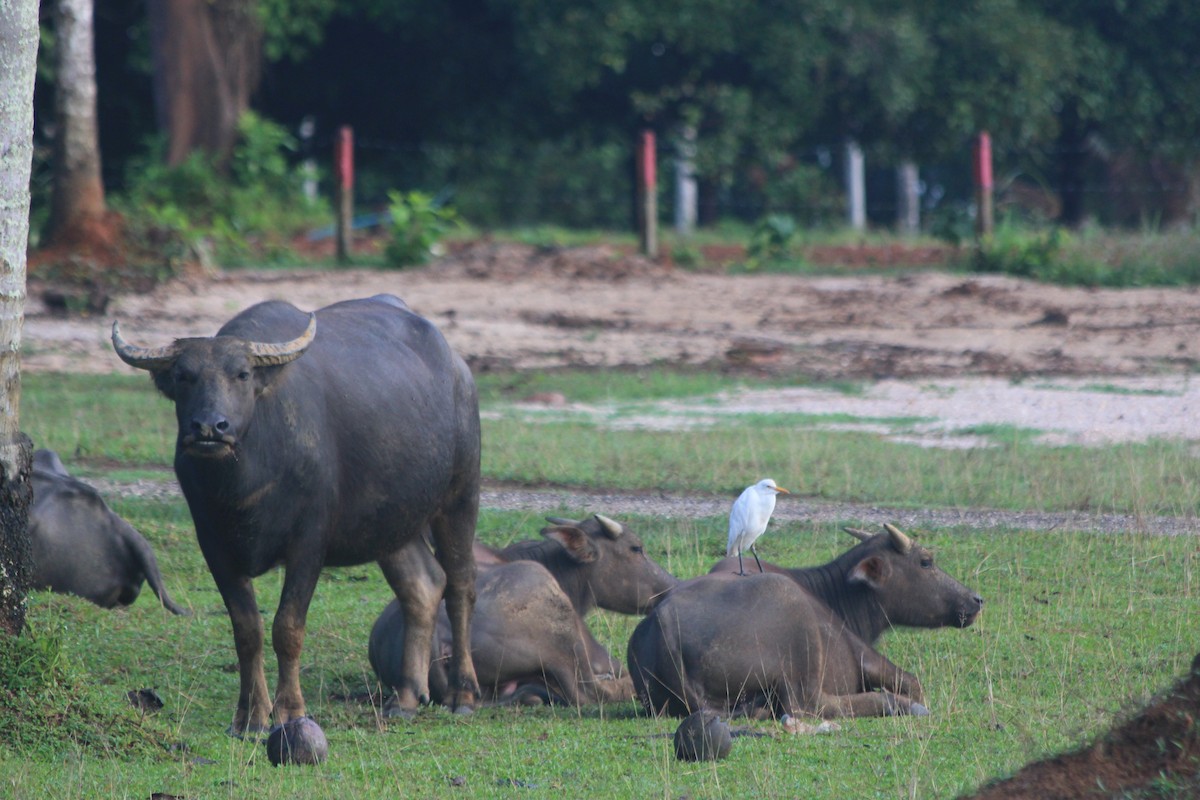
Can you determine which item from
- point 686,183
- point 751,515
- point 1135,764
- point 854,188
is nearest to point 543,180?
point 686,183

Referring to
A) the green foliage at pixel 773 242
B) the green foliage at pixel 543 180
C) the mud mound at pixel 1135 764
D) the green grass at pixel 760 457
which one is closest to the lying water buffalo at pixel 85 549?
the green grass at pixel 760 457

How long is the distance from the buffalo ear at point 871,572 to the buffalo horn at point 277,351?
104 inches

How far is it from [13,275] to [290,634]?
5.64 ft

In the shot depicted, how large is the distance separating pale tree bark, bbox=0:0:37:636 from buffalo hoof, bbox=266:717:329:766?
1121 mm

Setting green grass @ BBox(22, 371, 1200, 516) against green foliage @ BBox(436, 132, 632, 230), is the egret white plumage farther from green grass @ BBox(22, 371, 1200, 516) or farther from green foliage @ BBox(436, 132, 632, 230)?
green foliage @ BBox(436, 132, 632, 230)

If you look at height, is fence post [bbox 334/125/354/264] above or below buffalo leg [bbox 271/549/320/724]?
above

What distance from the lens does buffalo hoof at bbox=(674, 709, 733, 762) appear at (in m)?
6.02

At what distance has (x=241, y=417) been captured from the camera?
646 centimetres

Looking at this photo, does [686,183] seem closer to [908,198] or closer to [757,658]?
[908,198]

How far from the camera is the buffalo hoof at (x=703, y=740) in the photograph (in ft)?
19.7

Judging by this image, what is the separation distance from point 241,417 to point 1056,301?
1417 cm

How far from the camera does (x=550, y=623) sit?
764 centimetres

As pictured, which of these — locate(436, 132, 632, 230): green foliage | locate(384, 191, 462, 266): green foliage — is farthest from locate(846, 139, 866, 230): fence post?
locate(384, 191, 462, 266): green foliage

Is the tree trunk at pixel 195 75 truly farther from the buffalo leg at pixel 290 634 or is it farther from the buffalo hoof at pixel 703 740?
the buffalo hoof at pixel 703 740
